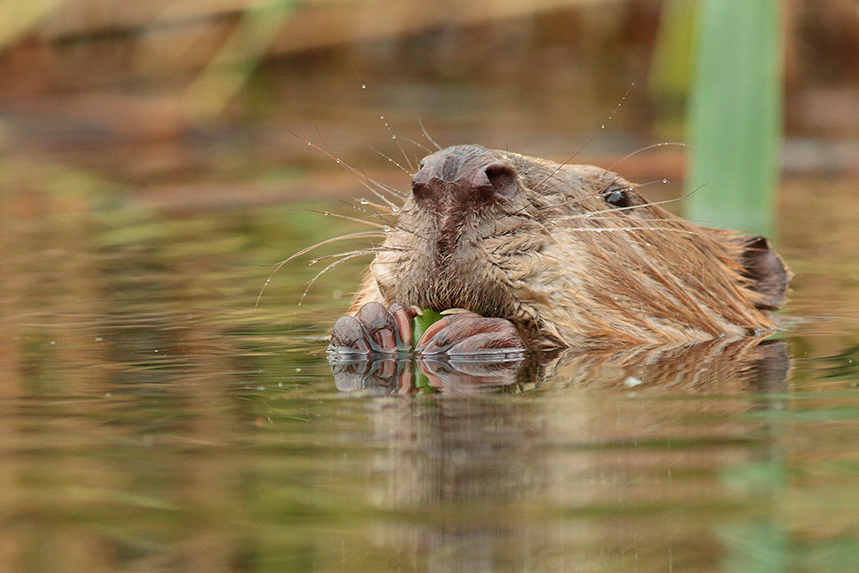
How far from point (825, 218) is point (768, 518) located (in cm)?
513

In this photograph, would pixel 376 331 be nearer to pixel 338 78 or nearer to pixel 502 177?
pixel 502 177

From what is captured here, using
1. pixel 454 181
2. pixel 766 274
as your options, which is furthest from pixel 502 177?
pixel 766 274

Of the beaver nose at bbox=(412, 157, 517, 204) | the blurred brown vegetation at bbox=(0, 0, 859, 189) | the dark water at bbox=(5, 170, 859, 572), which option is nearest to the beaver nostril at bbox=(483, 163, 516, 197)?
the beaver nose at bbox=(412, 157, 517, 204)

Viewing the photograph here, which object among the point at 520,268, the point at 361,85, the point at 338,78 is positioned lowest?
the point at 520,268

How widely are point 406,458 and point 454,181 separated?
101 centimetres

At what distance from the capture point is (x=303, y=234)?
240 inches

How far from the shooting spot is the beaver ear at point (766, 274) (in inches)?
167

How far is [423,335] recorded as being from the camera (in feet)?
10.7

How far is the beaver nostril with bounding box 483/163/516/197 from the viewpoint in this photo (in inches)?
122

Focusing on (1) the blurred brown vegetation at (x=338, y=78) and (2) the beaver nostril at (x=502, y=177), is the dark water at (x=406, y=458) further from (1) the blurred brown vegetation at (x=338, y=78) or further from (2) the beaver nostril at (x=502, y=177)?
(1) the blurred brown vegetation at (x=338, y=78)

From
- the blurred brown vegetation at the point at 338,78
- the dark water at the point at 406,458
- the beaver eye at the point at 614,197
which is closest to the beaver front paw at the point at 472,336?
the dark water at the point at 406,458

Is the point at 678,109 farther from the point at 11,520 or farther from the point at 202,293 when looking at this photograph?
the point at 11,520

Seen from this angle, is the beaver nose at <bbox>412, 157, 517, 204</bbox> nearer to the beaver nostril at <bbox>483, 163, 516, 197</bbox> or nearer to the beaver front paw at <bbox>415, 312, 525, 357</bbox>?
the beaver nostril at <bbox>483, 163, 516, 197</bbox>

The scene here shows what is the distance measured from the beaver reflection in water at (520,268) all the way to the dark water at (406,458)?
0.49 ft
